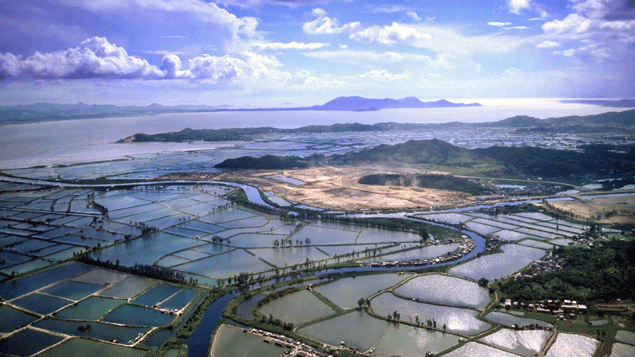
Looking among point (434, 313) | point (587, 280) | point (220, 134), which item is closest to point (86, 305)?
point (434, 313)

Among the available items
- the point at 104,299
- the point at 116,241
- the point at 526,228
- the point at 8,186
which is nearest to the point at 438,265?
the point at 526,228

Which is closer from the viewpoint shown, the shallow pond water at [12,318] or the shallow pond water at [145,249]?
the shallow pond water at [12,318]

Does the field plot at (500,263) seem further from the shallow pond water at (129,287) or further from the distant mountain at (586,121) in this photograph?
the distant mountain at (586,121)

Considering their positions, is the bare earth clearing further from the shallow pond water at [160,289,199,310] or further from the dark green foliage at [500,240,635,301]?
the shallow pond water at [160,289,199,310]

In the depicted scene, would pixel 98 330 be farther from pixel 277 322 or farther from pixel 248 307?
pixel 277 322

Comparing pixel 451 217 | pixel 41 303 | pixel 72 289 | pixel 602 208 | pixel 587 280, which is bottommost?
pixel 41 303

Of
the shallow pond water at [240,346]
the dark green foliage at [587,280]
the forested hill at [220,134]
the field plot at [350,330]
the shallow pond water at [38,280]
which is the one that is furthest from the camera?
the forested hill at [220,134]

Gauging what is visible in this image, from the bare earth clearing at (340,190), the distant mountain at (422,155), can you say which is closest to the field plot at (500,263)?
the bare earth clearing at (340,190)
